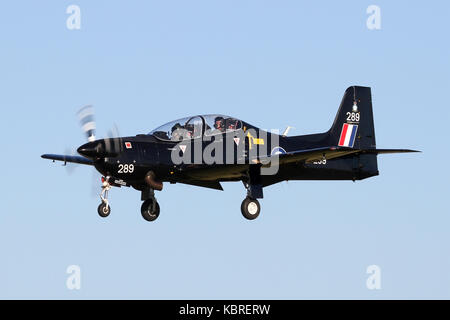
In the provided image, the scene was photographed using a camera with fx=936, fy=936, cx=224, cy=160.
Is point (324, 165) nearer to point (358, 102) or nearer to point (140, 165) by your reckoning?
point (358, 102)

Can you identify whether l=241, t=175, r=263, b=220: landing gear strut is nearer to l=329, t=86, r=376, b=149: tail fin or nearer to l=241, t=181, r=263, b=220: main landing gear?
l=241, t=181, r=263, b=220: main landing gear

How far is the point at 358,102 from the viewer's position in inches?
1186

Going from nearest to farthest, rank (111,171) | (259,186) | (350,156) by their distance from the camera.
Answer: (111,171) → (259,186) → (350,156)

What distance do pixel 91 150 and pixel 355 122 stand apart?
9211mm

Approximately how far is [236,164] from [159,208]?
2607 millimetres

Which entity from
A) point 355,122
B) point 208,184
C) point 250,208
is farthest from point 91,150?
point 355,122

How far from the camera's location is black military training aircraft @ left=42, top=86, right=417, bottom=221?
83.4 feet

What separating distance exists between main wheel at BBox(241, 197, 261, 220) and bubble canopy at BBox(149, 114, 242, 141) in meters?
2.14

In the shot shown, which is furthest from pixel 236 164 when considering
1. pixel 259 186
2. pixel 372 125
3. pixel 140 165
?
pixel 372 125

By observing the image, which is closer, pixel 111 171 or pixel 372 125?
pixel 111 171

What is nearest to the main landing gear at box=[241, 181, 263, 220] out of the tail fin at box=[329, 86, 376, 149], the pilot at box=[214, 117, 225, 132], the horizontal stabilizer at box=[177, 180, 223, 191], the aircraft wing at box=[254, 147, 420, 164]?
the aircraft wing at box=[254, 147, 420, 164]

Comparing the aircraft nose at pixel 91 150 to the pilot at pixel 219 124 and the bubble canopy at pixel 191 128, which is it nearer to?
the bubble canopy at pixel 191 128

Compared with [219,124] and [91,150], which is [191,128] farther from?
[91,150]

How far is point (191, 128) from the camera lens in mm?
26031
